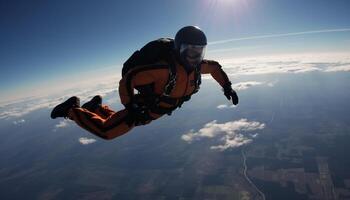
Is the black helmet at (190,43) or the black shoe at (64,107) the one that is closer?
the black helmet at (190,43)

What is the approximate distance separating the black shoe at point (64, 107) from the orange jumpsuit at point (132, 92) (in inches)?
3.7

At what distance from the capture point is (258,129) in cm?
9675

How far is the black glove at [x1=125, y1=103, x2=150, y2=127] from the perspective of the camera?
3.61 m

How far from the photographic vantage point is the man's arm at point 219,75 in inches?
Answer: 199

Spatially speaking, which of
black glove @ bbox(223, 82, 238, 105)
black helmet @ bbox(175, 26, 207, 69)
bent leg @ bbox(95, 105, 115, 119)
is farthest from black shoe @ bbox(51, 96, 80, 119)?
black glove @ bbox(223, 82, 238, 105)

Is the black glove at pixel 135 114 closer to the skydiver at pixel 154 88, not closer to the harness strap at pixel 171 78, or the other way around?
the skydiver at pixel 154 88

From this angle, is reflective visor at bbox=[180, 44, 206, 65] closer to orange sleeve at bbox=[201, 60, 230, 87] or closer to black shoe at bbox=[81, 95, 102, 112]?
orange sleeve at bbox=[201, 60, 230, 87]

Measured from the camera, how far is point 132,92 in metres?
3.56

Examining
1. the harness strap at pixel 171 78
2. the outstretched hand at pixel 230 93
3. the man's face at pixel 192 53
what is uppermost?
the man's face at pixel 192 53

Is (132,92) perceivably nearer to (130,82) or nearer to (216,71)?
(130,82)

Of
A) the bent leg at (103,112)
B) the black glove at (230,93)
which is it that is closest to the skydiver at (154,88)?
the bent leg at (103,112)

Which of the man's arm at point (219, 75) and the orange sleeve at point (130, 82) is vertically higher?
the orange sleeve at point (130, 82)

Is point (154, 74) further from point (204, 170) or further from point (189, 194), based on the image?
point (204, 170)

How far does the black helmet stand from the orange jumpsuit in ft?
0.65
